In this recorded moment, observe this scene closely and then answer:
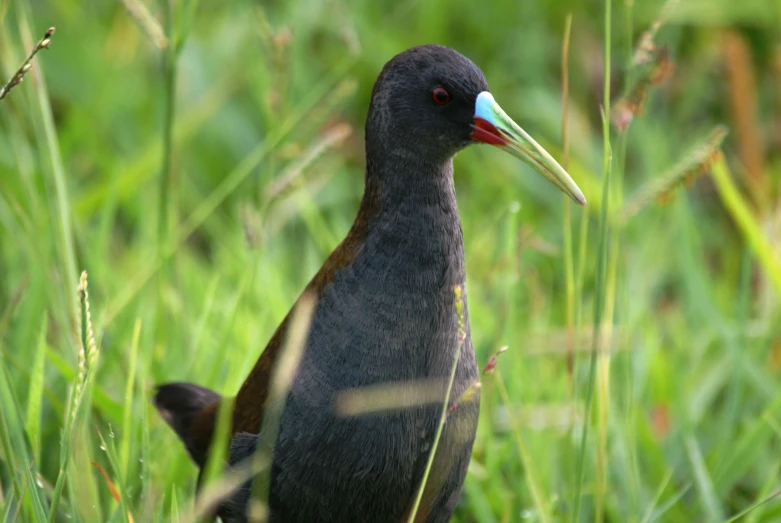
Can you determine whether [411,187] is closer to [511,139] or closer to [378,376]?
[511,139]

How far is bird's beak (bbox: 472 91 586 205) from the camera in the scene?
1.63 meters

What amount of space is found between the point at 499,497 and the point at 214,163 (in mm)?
1944

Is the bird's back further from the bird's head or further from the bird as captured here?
the bird's head

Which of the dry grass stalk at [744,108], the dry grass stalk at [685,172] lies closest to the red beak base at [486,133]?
the dry grass stalk at [685,172]

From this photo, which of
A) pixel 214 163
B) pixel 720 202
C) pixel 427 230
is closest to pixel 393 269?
pixel 427 230

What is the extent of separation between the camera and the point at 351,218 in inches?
141

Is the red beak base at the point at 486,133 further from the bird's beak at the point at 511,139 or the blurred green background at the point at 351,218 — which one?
the blurred green background at the point at 351,218

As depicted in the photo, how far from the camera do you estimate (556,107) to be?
3832mm

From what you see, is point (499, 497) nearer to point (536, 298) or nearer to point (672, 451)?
point (672, 451)

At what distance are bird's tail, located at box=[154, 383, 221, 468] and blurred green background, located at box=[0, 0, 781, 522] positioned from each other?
0.09m

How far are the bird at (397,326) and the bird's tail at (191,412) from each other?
303 mm

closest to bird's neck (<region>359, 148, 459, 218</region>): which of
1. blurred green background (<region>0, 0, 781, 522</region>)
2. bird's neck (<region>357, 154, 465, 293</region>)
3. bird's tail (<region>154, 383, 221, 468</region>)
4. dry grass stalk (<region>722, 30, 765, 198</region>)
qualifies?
bird's neck (<region>357, 154, 465, 293</region>)

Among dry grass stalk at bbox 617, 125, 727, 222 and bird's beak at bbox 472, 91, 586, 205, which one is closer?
bird's beak at bbox 472, 91, 586, 205

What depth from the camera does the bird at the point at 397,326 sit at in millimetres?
1716
